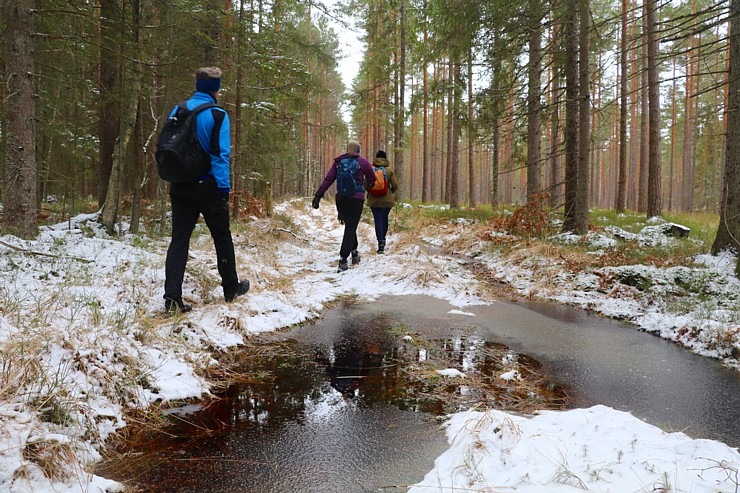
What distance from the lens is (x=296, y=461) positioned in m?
2.13

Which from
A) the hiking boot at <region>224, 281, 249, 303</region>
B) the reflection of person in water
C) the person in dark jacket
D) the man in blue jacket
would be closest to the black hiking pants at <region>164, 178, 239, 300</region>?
the man in blue jacket

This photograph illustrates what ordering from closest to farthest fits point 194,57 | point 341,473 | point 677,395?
1. point 341,473
2. point 677,395
3. point 194,57

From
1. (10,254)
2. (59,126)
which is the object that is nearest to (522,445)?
(10,254)

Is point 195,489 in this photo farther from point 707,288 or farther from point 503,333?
point 707,288

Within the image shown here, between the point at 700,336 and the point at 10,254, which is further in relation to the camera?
the point at 10,254

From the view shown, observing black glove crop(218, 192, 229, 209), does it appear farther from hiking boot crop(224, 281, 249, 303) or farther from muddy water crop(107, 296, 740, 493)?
muddy water crop(107, 296, 740, 493)

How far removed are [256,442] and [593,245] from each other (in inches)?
326

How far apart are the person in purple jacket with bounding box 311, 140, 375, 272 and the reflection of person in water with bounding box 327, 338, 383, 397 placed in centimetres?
355

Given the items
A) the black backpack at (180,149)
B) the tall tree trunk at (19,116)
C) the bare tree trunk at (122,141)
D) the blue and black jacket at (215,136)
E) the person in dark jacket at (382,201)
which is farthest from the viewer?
the person in dark jacket at (382,201)

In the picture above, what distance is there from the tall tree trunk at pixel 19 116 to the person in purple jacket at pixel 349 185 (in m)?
4.03

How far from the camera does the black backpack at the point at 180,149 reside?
3.82 metres

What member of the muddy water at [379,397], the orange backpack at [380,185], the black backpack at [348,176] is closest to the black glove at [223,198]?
the muddy water at [379,397]

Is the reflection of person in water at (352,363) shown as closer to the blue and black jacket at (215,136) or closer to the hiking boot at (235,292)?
the hiking boot at (235,292)

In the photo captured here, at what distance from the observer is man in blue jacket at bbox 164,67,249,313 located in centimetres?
404
